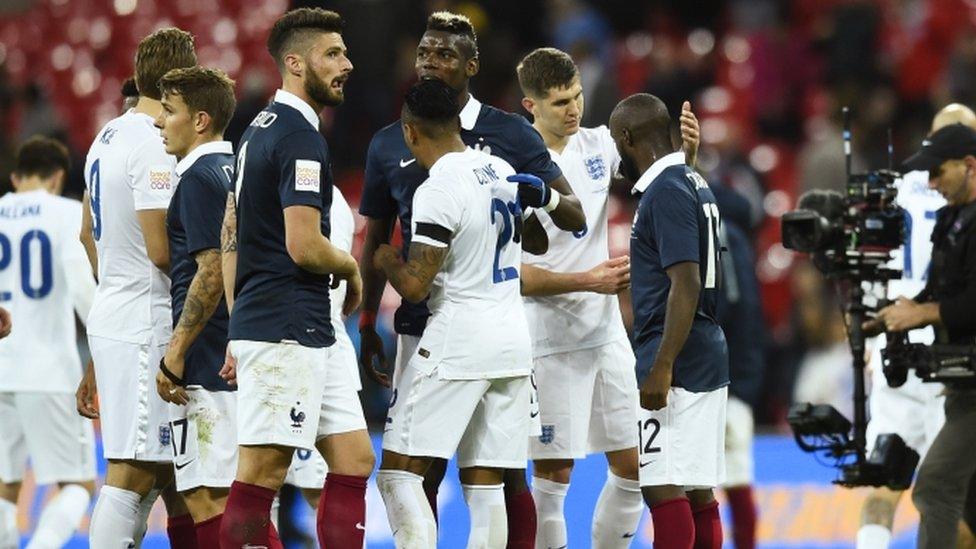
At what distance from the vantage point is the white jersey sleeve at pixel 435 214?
6449 mm

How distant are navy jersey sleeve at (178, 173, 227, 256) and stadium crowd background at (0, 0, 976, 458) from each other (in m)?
5.90

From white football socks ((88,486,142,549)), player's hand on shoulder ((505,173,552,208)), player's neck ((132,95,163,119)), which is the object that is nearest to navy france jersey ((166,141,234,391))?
player's neck ((132,95,163,119))

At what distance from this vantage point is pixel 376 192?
285 inches

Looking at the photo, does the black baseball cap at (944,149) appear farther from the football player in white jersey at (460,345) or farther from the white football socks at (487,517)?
the white football socks at (487,517)

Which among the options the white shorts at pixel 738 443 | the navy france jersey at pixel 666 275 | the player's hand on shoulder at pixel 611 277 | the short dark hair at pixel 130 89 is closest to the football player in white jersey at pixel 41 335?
the short dark hair at pixel 130 89

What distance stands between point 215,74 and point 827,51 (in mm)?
9819

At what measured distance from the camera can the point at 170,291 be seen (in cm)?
701

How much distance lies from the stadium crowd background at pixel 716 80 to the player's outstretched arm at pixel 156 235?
5.63 metres

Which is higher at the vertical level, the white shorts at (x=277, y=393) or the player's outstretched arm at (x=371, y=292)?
the player's outstretched arm at (x=371, y=292)

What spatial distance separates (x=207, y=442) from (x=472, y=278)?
1.26 m

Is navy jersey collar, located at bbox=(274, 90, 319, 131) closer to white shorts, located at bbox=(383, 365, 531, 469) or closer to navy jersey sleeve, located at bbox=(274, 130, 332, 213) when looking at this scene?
navy jersey sleeve, located at bbox=(274, 130, 332, 213)

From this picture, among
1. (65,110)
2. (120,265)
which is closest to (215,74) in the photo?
(120,265)

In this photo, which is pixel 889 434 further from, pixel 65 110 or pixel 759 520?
pixel 65 110

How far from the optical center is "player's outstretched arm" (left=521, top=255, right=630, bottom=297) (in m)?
7.46
